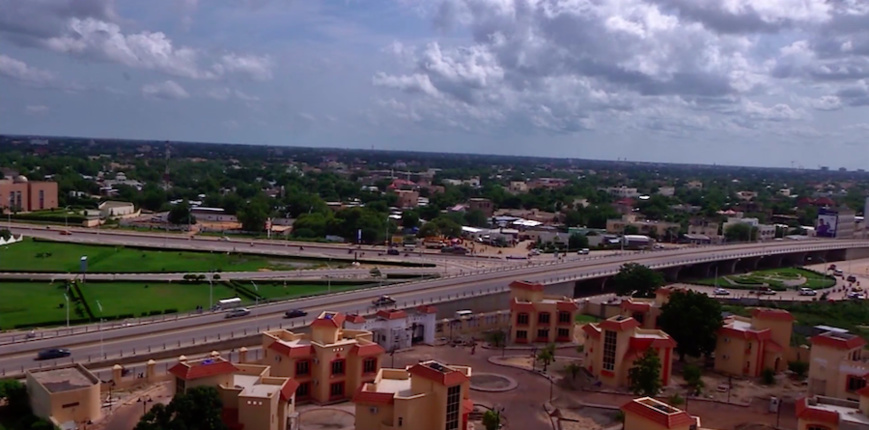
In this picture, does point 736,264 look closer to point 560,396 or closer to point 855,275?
point 855,275

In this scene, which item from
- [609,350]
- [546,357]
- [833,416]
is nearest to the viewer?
[833,416]

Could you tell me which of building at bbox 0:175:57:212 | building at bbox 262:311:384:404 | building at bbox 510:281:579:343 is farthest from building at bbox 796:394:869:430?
building at bbox 0:175:57:212

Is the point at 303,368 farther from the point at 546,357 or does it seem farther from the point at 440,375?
the point at 546,357

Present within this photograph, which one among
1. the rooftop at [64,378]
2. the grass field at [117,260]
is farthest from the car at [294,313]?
the grass field at [117,260]

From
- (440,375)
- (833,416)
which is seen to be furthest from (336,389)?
(833,416)

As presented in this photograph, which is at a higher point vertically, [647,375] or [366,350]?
[366,350]

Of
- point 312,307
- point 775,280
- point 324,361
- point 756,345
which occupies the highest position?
point 756,345
